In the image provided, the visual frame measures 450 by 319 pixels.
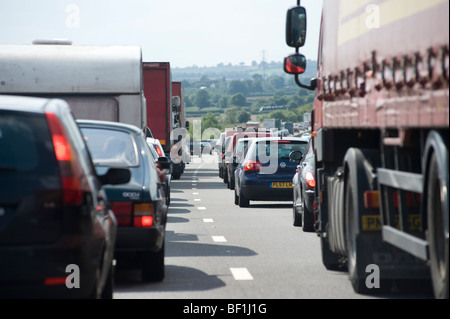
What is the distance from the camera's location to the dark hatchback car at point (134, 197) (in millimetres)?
9695

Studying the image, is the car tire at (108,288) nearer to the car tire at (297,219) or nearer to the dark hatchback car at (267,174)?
the car tire at (297,219)

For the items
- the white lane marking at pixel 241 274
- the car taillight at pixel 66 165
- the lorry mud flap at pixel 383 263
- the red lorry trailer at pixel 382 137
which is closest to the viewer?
the car taillight at pixel 66 165

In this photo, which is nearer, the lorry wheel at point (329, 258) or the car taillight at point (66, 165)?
the car taillight at point (66, 165)

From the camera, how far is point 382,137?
8.27 meters

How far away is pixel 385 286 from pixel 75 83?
10791 millimetres

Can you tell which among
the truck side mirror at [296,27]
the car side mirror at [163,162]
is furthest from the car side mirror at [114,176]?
the car side mirror at [163,162]

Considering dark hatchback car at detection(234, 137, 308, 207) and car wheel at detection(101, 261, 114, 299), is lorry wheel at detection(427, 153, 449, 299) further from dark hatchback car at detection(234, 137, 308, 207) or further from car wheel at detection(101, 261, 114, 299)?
dark hatchback car at detection(234, 137, 308, 207)

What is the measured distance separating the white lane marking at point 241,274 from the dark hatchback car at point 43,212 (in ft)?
14.2

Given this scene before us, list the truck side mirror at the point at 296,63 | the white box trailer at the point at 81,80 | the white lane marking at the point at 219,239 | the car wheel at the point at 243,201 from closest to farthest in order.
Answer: the truck side mirror at the point at 296,63
the white lane marking at the point at 219,239
the white box trailer at the point at 81,80
the car wheel at the point at 243,201

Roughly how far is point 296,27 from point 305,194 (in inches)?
205

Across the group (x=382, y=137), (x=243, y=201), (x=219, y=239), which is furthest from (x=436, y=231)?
(x=243, y=201)

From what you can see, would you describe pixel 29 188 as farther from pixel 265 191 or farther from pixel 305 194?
pixel 265 191

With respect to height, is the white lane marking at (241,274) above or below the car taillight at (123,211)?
below
